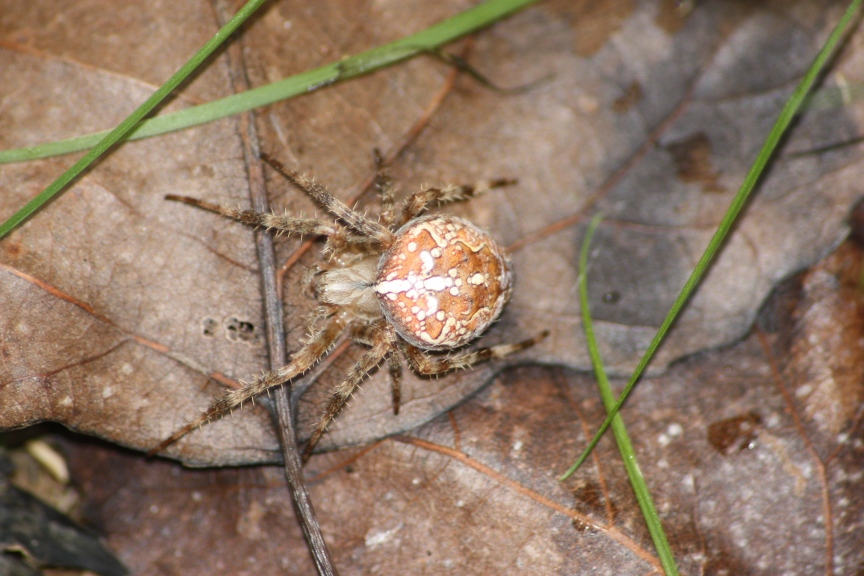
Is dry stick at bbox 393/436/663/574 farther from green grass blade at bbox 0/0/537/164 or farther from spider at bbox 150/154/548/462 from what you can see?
green grass blade at bbox 0/0/537/164

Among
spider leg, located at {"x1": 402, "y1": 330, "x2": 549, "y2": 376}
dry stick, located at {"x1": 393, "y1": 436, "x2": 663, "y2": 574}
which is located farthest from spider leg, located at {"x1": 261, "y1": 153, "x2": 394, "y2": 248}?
dry stick, located at {"x1": 393, "y1": 436, "x2": 663, "y2": 574}

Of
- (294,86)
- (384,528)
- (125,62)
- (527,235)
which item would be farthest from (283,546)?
(125,62)

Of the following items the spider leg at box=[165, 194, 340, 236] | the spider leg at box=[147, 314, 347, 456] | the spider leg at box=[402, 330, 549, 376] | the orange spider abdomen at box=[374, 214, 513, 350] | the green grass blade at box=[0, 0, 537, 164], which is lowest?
the spider leg at box=[147, 314, 347, 456]

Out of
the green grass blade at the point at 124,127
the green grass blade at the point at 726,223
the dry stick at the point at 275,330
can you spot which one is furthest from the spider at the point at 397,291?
the green grass blade at the point at 726,223

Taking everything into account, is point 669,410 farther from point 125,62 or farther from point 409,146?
point 125,62

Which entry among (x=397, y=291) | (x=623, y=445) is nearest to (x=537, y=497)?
(x=623, y=445)

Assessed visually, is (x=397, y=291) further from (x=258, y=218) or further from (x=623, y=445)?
(x=623, y=445)

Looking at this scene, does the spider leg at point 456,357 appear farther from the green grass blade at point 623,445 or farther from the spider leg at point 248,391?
the spider leg at point 248,391

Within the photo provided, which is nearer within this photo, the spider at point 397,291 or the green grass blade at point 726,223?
the green grass blade at point 726,223
